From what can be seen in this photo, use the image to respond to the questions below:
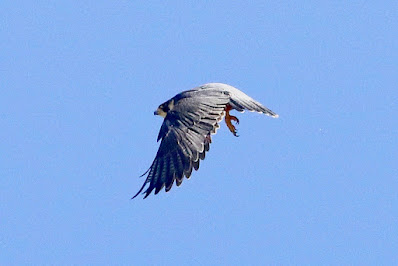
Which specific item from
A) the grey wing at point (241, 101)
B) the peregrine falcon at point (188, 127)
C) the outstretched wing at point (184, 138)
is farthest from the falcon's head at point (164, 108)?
the grey wing at point (241, 101)

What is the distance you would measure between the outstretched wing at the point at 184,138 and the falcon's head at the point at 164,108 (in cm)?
33

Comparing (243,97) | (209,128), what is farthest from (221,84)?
(209,128)

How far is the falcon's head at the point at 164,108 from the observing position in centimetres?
1584

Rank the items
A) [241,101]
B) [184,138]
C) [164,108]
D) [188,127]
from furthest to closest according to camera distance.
Answer: [164,108] < [241,101] < [188,127] < [184,138]

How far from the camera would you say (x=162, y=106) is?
1614 cm

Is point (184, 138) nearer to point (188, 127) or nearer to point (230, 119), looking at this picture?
point (188, 127)

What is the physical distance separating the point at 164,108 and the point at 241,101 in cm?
110

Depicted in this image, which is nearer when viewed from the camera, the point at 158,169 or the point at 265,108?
the point at 158,169

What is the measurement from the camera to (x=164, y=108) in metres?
16.1

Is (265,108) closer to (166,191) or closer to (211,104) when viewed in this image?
(211,104)

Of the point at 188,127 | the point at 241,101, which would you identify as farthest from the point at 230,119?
the point at 188,127

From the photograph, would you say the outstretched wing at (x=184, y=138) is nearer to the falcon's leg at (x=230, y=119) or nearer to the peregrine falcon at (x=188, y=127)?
the peregrine falcon at (x=188, y=127)

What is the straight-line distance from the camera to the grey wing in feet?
51.2

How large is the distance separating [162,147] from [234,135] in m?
1.70
